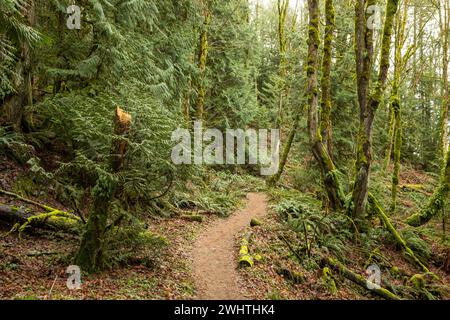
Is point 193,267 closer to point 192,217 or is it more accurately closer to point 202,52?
point 192,217

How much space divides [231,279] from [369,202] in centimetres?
680

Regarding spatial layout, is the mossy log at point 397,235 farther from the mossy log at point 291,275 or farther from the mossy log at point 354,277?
the mossy log at point 291,275

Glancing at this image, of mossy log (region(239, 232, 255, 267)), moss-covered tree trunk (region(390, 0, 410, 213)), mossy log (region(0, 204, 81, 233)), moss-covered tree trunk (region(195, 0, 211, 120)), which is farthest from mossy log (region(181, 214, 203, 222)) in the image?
moss-covered tree trunk (region(390, 0, 410, 213))

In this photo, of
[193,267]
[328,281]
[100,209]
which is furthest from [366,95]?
[100,209]

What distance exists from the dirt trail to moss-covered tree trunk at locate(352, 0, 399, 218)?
4.14 meters

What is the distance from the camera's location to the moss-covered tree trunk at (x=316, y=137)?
1130 centimetres

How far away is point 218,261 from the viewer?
7.63 meters

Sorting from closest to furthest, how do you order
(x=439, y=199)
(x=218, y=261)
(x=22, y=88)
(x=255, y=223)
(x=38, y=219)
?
1. (x=38, y=219)
2. (x=218, y=261)
3. (x=22, y=88)
4. (x=255, y=223)
5. (x=439, y=199)

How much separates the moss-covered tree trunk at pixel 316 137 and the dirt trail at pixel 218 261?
11.0 feet

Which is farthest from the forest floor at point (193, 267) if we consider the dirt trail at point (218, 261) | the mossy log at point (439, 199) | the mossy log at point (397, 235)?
the mossy log at point (439, 199)

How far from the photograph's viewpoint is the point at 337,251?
9.19m

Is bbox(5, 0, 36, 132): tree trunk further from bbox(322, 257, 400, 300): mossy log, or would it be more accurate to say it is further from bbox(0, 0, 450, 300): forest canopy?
bbox(322, 257, 400, 300): mossy log

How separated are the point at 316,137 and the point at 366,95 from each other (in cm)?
223
